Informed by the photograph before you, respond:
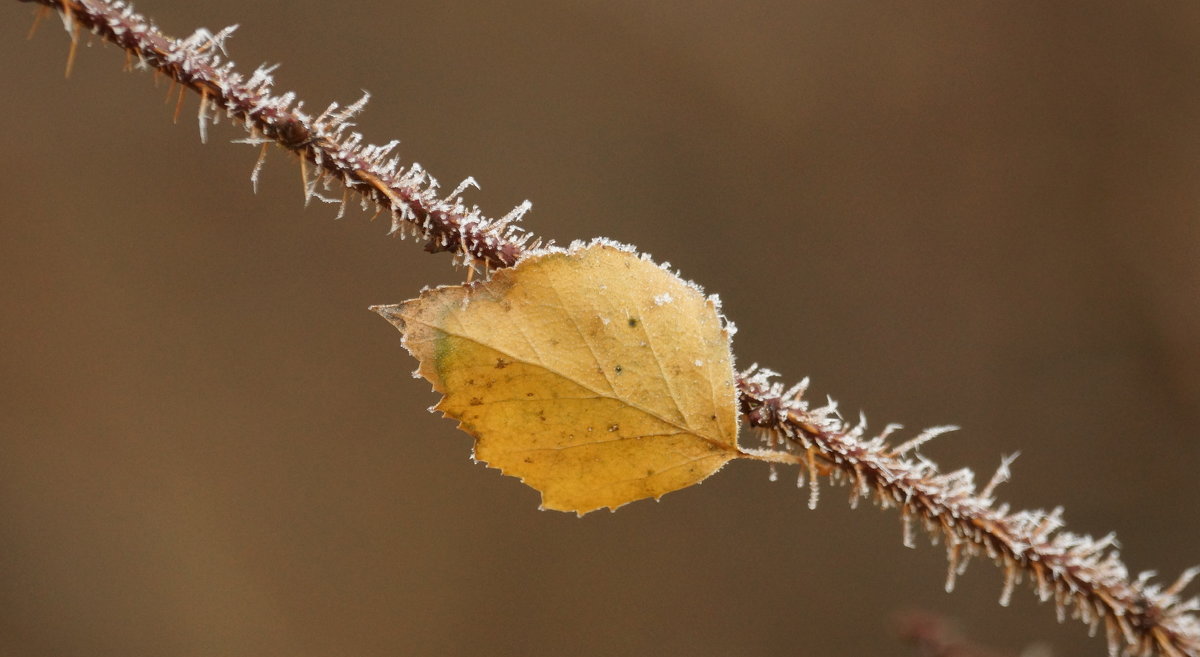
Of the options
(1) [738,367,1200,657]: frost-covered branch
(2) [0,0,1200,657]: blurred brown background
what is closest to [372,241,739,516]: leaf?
(1) [738,367,1200,657]: frost-covered branch

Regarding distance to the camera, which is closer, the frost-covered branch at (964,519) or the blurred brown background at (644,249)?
the frost-covered branch at (964,519)

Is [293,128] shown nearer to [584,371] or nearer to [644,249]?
[584,371]

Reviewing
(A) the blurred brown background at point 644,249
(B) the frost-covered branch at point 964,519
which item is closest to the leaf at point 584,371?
(B) the frost-covered branch at point 964,519

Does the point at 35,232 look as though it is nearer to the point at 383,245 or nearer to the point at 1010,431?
the point at 383,245

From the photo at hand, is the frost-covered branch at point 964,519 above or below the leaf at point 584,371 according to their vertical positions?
above

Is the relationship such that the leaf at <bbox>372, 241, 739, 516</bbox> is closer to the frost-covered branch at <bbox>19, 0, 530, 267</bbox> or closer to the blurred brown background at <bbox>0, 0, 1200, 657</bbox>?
the frost-covered branch at <bbox>19, 0, 530, 267</bbox>

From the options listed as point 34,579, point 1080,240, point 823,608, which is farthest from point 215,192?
point 1080,240

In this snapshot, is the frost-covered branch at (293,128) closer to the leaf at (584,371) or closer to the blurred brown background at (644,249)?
the leaf at (584,371)
